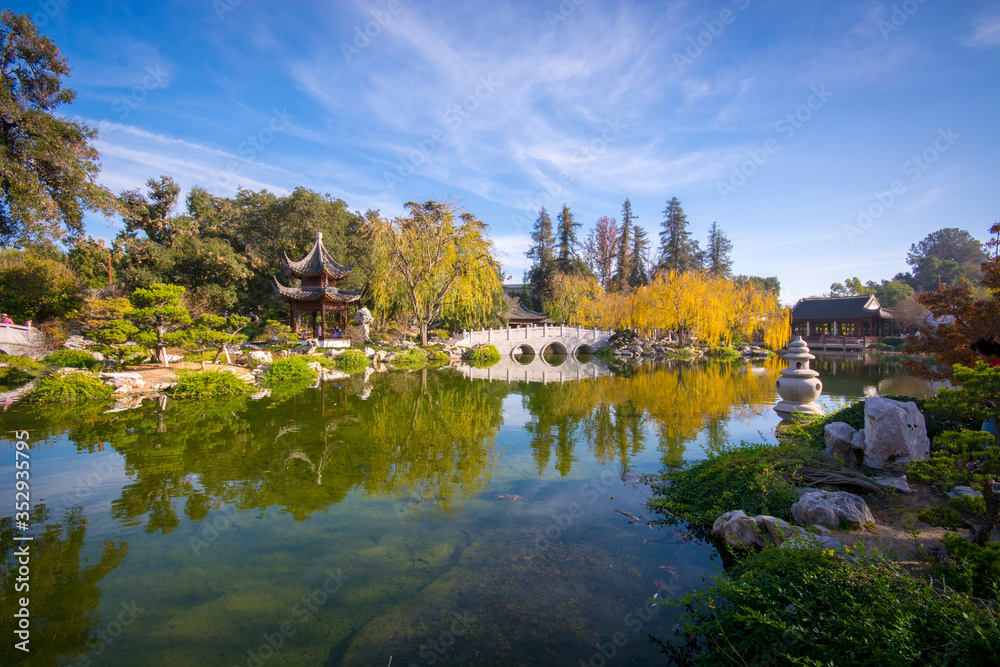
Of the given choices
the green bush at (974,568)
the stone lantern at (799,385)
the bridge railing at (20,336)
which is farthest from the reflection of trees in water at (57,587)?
the bridge railing at (20,336)

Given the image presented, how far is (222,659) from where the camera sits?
2.30 metres

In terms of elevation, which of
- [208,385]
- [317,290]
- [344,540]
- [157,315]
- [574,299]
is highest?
[574,299]

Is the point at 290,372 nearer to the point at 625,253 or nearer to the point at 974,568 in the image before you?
the point at 974,568

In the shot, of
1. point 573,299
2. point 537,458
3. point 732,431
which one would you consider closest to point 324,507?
point 537,458

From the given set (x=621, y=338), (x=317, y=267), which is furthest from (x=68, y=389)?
(x=621, y=338)

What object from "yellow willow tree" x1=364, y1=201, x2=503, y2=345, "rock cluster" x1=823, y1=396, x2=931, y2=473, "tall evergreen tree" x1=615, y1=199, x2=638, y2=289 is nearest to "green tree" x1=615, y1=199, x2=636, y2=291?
"tall evergreen tree" x1=615, y1=199, x2=638, y2=289

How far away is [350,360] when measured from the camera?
16453 millimetres

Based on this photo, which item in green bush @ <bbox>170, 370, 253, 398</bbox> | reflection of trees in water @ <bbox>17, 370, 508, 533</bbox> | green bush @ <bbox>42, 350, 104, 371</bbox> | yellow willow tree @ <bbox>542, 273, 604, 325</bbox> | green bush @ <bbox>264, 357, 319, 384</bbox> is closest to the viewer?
reflection of trees in water @ <bbox>17, 370, 508, 533</bbox>

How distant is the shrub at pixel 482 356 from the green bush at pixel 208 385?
1080 centimetres

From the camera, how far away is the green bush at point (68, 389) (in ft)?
27.4

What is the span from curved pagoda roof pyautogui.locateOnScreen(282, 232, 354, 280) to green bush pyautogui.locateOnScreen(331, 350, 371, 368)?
4.59 m

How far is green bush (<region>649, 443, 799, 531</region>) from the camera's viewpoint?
357cm

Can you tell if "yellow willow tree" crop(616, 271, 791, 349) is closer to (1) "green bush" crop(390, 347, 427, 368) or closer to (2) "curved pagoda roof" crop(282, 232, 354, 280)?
(1) "green bush" crop(390, 347, 427, 368)

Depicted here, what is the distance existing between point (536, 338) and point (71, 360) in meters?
18.7
